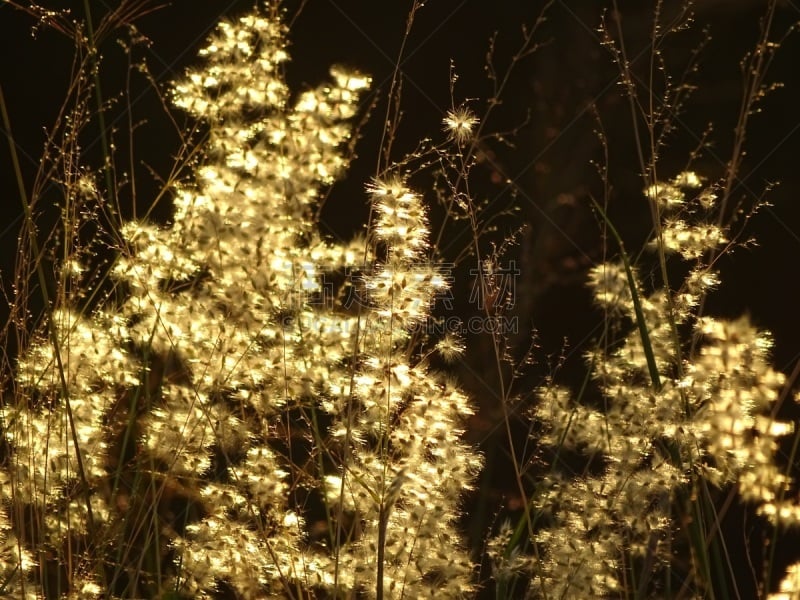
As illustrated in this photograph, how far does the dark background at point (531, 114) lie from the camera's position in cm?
283

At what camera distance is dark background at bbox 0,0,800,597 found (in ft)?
9.30

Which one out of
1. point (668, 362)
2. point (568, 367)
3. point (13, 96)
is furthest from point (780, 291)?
point (13, 96)

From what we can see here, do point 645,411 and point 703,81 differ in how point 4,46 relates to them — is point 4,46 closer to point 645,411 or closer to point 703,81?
point 703,81

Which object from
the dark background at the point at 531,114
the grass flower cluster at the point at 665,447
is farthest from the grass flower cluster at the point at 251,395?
the dark background at the point at 531,114

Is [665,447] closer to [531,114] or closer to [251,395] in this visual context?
[251,395]

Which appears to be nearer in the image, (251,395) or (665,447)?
(665,447)

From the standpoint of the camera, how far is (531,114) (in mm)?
2885

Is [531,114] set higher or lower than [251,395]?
higher

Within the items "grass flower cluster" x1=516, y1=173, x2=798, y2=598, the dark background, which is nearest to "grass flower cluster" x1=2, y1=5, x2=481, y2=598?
"grass flower cluster" x1=516, y1=173, x2=798, y2=598

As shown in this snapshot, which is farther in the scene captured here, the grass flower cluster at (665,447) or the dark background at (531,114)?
the dark background at (531,114)

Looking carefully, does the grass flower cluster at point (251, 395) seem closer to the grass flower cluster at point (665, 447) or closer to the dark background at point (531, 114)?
the grass flower cluster at point (665, 447)

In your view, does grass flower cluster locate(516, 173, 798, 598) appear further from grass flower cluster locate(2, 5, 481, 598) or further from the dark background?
the dark background

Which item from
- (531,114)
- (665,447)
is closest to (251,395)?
(665,447)

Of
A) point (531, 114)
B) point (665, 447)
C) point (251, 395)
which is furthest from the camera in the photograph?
point (531, 114)
